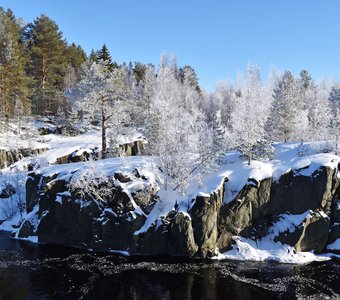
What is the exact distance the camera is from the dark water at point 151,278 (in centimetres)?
2219

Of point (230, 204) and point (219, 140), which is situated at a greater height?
point (219, 140)

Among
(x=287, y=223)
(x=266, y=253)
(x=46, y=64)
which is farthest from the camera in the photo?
(x=46, y=64)

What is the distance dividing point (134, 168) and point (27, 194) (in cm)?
1426

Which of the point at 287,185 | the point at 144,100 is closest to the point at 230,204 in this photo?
the point at 287,185

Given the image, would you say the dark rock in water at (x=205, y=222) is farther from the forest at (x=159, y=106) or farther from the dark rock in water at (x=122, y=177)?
the dark rock in water at (x=122, y=177)

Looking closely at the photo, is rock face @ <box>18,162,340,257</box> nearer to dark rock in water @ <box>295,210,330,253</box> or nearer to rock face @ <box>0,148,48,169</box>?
dark rock in water @ <box>295,210,330,253</box>

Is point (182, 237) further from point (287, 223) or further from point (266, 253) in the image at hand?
point (287, 223)

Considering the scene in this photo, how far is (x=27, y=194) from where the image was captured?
130ft

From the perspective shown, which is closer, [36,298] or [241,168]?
[36,298]

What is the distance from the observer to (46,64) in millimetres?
67375

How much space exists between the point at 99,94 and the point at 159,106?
67.9ft

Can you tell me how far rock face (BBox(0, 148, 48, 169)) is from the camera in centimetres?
4934

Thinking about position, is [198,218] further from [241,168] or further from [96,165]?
[96,165]

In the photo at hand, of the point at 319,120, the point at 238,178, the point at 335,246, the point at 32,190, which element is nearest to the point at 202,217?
the point at 238,178
